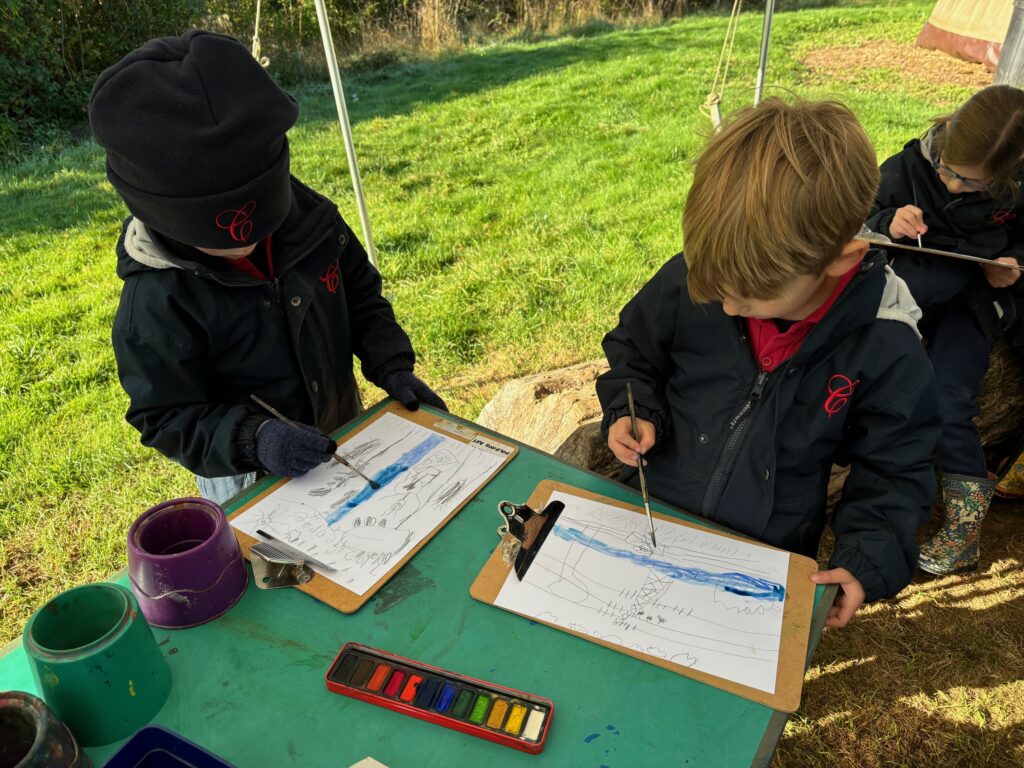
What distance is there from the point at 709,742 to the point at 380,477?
2.50 ft

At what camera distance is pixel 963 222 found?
88.0 inches

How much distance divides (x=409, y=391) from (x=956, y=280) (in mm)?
1865

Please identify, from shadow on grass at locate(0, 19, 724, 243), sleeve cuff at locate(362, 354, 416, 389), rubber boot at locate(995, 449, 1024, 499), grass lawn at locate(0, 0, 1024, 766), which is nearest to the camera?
sleeve cuff at locate(362, 354, 416, 389)

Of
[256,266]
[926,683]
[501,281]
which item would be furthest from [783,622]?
[501,281]

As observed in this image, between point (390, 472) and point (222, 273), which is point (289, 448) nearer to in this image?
point (390, 472)

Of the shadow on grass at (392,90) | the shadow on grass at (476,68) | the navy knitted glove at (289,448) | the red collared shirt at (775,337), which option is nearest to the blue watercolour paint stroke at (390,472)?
the navy knitted glove at (289,448)

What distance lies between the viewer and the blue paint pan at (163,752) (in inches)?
32.0

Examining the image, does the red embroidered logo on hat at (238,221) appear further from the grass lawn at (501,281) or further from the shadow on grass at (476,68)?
the shadow on grass at (476,68)

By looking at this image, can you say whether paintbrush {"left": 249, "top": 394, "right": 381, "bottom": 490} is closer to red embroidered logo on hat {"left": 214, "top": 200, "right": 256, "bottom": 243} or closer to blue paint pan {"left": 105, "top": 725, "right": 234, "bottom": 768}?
red embroidered logo on hat {"left": 214, "top": 200, "right": 256, "bottom": 243}

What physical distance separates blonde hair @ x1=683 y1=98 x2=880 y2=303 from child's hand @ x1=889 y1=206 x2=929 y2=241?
125 centimetres

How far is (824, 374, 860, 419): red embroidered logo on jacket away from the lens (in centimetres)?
130

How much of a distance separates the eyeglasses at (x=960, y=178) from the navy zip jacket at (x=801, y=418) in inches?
42.0

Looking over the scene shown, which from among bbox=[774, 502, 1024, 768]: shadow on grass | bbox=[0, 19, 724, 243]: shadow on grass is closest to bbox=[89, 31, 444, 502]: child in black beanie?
bbox=[774, 502, 1024, 768]: shadow on grass

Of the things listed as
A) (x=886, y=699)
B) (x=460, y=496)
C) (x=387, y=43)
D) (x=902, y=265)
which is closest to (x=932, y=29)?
(x=387, y=43)
